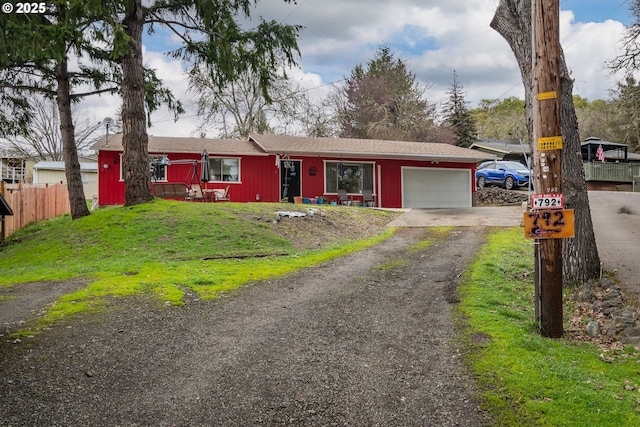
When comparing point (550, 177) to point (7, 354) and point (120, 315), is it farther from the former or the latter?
point (7, 354)

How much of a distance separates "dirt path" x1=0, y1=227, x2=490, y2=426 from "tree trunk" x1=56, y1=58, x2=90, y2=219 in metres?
10.4

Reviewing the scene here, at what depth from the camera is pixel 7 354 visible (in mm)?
4531

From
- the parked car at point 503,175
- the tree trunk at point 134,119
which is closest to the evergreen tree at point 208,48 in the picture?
the tree trunk at point 134,119

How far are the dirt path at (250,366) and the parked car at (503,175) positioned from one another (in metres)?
22.2

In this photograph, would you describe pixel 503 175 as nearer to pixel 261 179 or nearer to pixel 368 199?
pixel 368 199

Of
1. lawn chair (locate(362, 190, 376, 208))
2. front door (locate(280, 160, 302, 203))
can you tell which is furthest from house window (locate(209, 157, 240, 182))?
lawn chair (locate(362, 190, 376, 208))

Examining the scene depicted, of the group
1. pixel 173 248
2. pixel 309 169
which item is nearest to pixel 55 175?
pixel 309 169

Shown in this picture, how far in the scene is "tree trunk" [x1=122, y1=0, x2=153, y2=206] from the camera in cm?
1462

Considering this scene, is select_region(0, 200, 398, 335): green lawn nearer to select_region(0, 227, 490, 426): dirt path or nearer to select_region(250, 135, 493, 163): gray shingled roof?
select_region(0, 227, 490, 426): dirt path

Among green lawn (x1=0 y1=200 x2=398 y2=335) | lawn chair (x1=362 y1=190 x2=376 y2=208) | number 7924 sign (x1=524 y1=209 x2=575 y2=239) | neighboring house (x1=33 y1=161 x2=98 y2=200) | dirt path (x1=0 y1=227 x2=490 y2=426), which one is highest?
neighboring house (x1=33 y1=161 x2=98 y2=200)

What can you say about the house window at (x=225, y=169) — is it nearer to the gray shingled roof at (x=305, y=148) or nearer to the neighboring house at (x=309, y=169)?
the neighboring house at (x=309, y=169)

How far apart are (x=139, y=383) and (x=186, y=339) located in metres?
1.08

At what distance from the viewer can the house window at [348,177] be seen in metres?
22.1

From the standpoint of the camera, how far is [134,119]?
1466 cm
